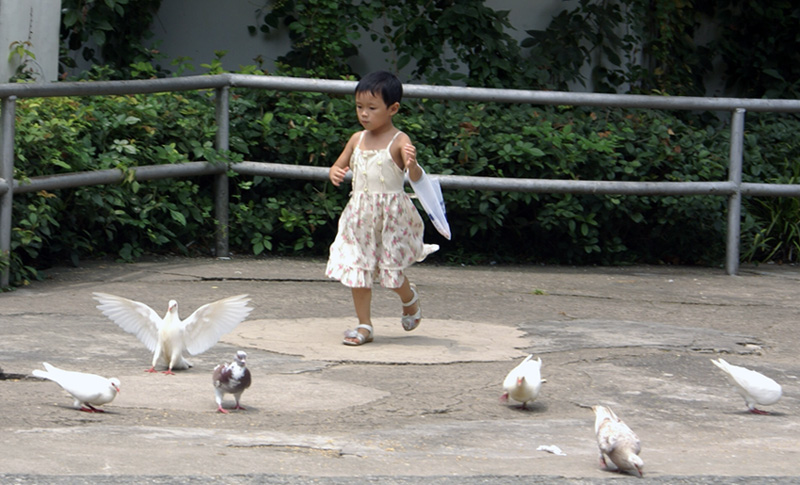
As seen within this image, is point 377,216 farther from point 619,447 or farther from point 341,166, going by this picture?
point 619,447

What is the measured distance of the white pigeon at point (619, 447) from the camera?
3.16 metres

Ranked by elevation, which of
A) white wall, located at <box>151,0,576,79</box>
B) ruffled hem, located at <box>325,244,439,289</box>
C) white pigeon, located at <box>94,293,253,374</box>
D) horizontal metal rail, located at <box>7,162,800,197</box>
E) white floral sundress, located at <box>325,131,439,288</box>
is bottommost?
white pigeon, located at <box>94,293,253,374</box>

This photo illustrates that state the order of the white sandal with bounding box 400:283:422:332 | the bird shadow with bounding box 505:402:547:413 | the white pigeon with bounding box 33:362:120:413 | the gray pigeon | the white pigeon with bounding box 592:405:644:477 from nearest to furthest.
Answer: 1. the white pigeon with bounding box 592:405:644:477
2. the white pigeon with bounding box 33:362:120:413
3. the gray pigeon
4. the bird shadow with bounding box 505:402:547:413
5. the white sandal with bounding box 400:283:422:332

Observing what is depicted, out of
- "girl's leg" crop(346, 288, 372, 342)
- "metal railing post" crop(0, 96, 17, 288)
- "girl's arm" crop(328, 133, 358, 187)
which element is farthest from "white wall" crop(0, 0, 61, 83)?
"girl's leg" crop(346, 288, 372, 342)

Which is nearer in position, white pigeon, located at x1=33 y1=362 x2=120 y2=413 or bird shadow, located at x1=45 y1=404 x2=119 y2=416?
white pigeon, located at x1=33 y1=362 x2=120 y2=413

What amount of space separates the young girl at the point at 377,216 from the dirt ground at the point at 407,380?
27cm

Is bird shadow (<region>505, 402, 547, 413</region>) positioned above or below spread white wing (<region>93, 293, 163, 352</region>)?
below

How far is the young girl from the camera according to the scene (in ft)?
16.7

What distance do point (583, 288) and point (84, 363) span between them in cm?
343

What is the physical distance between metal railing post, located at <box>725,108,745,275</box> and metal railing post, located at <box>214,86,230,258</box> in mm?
3363

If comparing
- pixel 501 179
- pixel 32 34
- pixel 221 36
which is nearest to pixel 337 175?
pixel 501 179

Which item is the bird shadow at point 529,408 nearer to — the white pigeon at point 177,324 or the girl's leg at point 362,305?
the white pigeon at point 177,324

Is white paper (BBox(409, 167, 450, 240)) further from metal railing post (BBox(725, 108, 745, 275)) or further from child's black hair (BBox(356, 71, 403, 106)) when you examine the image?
metal railing post (BBox(725, 108, 745, 275))

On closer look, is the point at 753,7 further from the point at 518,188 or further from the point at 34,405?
the point at 34,405
